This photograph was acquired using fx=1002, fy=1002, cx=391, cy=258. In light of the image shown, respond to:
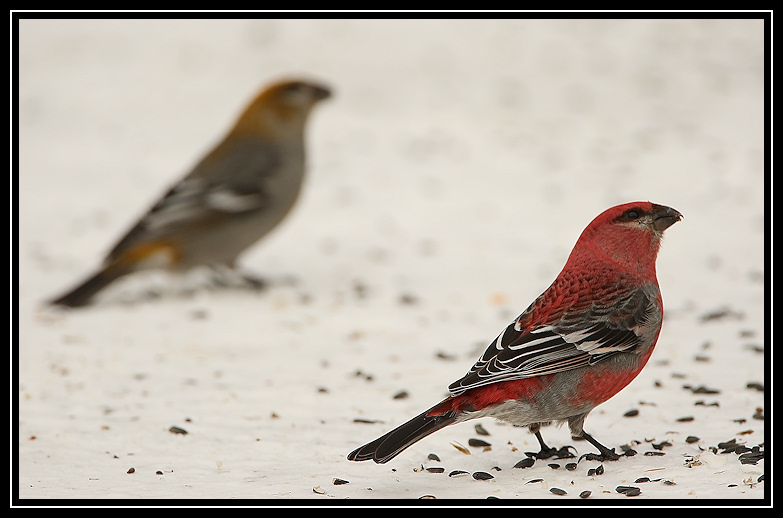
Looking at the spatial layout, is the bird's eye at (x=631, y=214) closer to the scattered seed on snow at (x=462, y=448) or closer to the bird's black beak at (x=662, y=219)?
the bird's black beak at (x=662, y=219)

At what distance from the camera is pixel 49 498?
378 cm

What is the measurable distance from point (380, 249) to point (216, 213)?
179 centimetres

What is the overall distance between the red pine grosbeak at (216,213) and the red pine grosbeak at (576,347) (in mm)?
3783

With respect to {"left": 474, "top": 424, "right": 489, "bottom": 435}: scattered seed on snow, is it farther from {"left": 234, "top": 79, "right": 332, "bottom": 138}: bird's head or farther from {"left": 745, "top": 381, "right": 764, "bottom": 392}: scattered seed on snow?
{"left": 234, "top": 79, "right": 332, "bottom": 138}: bird's head

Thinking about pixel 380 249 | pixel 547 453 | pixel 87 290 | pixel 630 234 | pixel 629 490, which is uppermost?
pixel 380 249

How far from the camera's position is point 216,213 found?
24.4ft

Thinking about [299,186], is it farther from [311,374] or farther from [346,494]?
[346,494]

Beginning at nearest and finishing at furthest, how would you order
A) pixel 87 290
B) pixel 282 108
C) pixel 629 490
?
1. pixel 629 490
2. pixel 87 290
3. pixel 282 108

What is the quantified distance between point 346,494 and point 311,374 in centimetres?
196

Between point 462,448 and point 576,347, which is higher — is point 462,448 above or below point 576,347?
below

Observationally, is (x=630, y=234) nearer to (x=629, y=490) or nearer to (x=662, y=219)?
(x=662, y=219)

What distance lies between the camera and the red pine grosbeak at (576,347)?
12.6 feet

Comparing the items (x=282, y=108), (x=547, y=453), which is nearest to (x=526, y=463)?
(x=547, y=453)

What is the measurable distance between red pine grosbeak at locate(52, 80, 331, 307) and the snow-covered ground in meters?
0.26
